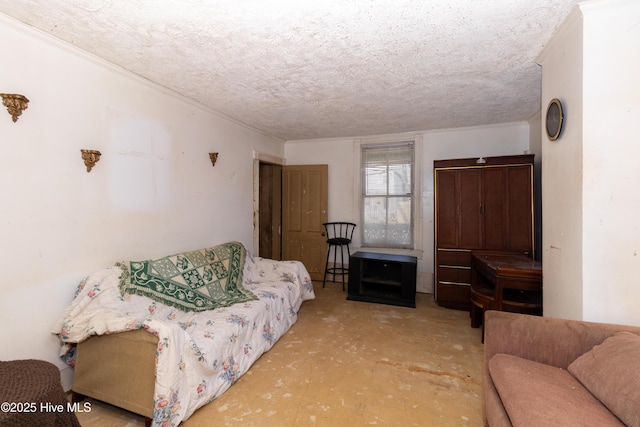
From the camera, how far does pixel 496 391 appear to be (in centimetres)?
144

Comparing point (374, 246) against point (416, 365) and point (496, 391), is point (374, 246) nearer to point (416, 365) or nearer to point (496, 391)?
point (416, 365)

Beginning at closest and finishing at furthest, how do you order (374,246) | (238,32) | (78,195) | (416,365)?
(238,32), (78,195), (416,365), (374,246)

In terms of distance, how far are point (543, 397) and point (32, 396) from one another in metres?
2.27

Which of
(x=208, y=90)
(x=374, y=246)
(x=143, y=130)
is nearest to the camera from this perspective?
(x=143, y=130)

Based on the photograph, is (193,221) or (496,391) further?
(193,221)

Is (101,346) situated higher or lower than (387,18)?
lower

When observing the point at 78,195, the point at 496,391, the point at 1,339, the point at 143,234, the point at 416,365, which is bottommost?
the point at 416,365

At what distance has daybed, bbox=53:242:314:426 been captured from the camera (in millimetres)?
1672

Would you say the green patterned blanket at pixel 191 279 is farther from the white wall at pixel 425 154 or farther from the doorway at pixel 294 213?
the white wall at pixel 425 154

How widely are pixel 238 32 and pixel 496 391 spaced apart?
2.61 m

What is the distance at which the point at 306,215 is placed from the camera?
497 centimetres

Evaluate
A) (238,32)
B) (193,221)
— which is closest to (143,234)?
(193,221)

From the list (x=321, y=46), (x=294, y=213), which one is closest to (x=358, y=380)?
(x=321, y=46)

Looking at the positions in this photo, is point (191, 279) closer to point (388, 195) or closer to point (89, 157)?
→ point (89, 157)
